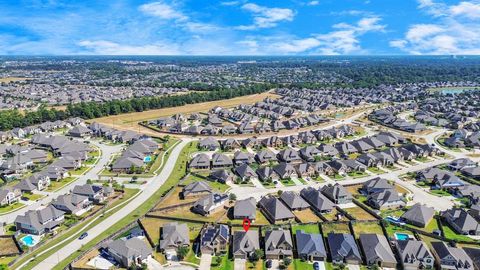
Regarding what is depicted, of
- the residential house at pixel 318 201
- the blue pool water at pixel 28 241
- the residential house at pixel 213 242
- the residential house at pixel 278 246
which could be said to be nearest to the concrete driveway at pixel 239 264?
the residential house at pixel 213 242

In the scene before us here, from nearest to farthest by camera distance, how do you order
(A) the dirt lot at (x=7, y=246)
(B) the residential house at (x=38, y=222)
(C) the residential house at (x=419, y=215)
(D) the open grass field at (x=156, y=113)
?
(A) the dirt lot at (x=7, y=246) → (B) the residential house at (x=38, y=222) → (C) the residential house at (x=419, y=215) → (D) the open grass field at (x=156, y=113)

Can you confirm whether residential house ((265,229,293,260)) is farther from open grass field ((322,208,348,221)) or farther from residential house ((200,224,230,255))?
open grass field ((322,208,348,221))

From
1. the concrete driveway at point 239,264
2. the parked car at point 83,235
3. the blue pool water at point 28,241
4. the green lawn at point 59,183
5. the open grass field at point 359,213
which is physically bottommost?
the concrete driveway at point 239,264

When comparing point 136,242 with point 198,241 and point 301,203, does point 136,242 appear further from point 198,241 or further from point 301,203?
point 301,203

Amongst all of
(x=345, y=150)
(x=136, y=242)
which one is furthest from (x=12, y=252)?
(x=345, y=150)

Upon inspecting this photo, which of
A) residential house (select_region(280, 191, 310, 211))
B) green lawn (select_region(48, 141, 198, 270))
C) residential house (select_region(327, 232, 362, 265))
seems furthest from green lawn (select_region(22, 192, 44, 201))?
residential house (select_region(327, 232, 362, 265))

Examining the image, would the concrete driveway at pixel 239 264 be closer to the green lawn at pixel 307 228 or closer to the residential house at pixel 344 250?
the green lawn at pixel 307 228

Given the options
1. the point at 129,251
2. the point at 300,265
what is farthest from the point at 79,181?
the point at 300,265
